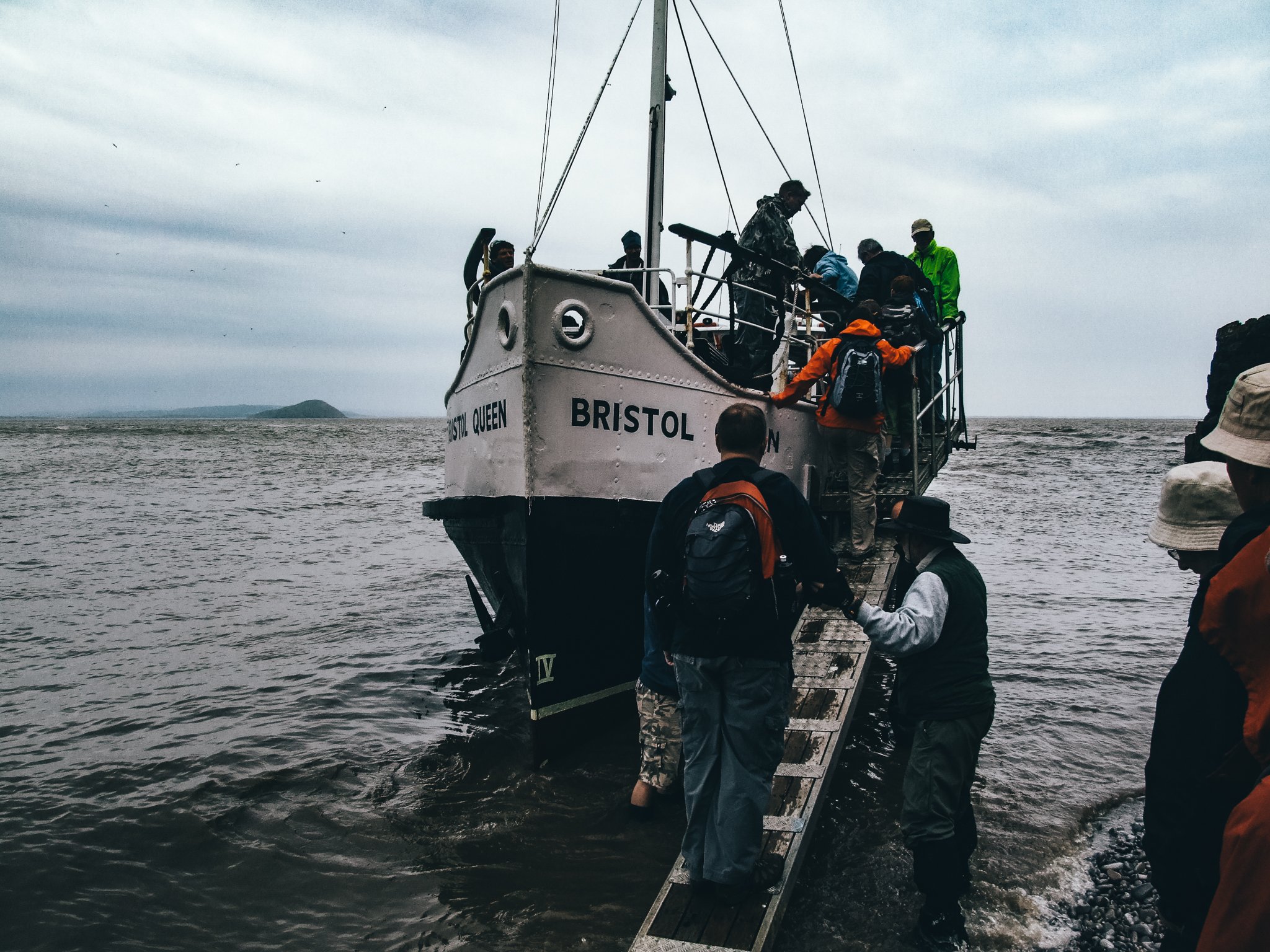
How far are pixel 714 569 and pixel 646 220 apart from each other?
425 cm

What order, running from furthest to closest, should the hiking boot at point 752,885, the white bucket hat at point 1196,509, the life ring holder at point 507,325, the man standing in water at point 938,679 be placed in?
1. the life ring holder at point 507,325
2. the hiking boot at point 752,885
3. the man standing in water at point 938,679
4. the white bucket hat at point 1196,509

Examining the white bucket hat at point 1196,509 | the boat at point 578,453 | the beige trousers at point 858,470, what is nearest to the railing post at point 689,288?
the boat at point 578,453

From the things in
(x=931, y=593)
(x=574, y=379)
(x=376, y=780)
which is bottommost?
(x=376, y=780)

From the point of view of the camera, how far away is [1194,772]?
7.09 ft

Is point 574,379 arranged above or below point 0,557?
above

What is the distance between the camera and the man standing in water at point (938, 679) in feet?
10.3

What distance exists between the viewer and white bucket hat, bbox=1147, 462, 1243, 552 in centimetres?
246

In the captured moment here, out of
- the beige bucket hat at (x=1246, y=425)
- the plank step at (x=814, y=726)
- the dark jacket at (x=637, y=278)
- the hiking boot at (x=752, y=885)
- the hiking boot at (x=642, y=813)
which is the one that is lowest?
the hiking boot at (x=642, y=813)

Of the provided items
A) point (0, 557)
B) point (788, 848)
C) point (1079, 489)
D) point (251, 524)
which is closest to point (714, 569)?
point (788, 848)

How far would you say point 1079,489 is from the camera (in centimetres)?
2495

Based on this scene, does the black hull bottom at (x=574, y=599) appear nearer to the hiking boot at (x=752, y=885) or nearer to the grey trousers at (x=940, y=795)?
the hiking boot at (x=752, y=885)

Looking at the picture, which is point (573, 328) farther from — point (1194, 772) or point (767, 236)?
point (1194, 772)

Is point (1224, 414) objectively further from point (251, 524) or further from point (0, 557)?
point (251, 524)

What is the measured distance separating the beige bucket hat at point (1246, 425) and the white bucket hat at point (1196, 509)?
1.21 feet
